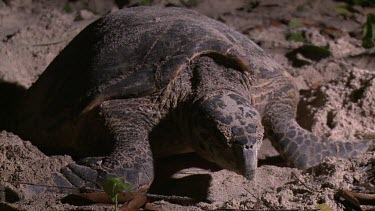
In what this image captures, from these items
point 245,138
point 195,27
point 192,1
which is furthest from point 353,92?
point 192,1

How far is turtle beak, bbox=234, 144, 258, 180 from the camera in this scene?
9.93 feet

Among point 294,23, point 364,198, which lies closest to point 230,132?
point 364,198

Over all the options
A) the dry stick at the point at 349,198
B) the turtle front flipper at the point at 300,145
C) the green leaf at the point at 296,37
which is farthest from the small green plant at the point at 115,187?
the green leaf at the point at 296,37

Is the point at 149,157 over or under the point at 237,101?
under

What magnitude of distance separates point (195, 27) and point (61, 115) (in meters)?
1.06

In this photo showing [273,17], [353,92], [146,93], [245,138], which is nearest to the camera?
[245,138]

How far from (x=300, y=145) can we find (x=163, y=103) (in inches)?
34.8

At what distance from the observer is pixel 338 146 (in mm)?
3646

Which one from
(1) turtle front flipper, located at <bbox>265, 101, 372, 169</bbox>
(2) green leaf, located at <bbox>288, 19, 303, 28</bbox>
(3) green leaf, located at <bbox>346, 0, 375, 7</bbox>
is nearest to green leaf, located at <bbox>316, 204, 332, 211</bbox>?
(1) turtle front flipper, located at <bbox>265, 101, 372, 169</bbox>

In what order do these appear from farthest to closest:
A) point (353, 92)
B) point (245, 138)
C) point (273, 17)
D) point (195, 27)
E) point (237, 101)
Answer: point (273, 17), point (353, 92), point (195, 27), point (237, 101), point (245, 138)

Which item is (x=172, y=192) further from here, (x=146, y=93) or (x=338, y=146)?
(x=338, y=146)

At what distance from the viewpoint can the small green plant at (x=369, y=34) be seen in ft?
18.4

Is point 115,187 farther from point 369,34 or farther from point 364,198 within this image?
point 369,34

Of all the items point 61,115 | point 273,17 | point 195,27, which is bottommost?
point 273,17
